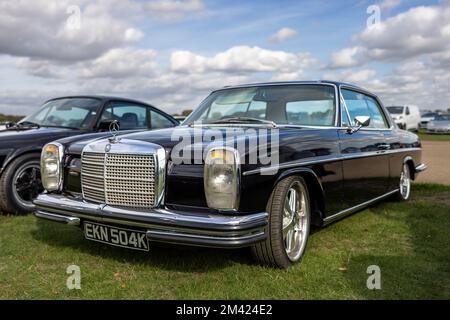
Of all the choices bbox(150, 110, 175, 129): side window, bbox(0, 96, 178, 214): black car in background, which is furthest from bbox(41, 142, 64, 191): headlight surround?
bbox(150, 110, 175, 129): side window

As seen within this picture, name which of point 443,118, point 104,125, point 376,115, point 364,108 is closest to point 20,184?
point 104,125

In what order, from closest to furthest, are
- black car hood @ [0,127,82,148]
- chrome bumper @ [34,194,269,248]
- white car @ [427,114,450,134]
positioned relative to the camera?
chrome bumper @ [34,194,269,248]
black car hood @ [0,127,82,148]
white car @ [427,114,450,134]

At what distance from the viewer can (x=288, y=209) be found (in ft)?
11.5

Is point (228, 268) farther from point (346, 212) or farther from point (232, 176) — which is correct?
point (346, 212)

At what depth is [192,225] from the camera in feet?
9.58

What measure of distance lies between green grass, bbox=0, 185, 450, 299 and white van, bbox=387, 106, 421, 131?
21129 mm

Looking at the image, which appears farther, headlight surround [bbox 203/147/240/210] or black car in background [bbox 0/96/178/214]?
black car in background [bbox 0/96/178/214]

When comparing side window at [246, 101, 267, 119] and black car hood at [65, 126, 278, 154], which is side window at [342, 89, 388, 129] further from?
black car hood at [65, 126, 278, 154]

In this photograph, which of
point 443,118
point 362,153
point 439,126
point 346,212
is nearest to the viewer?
point 346,212

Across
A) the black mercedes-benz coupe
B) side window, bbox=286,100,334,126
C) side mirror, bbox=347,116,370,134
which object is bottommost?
the black mercedes-benz coupe

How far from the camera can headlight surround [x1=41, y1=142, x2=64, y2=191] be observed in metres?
3.89

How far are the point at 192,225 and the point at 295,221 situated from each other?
1.08 meters

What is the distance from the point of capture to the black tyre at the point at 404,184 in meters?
6.29
